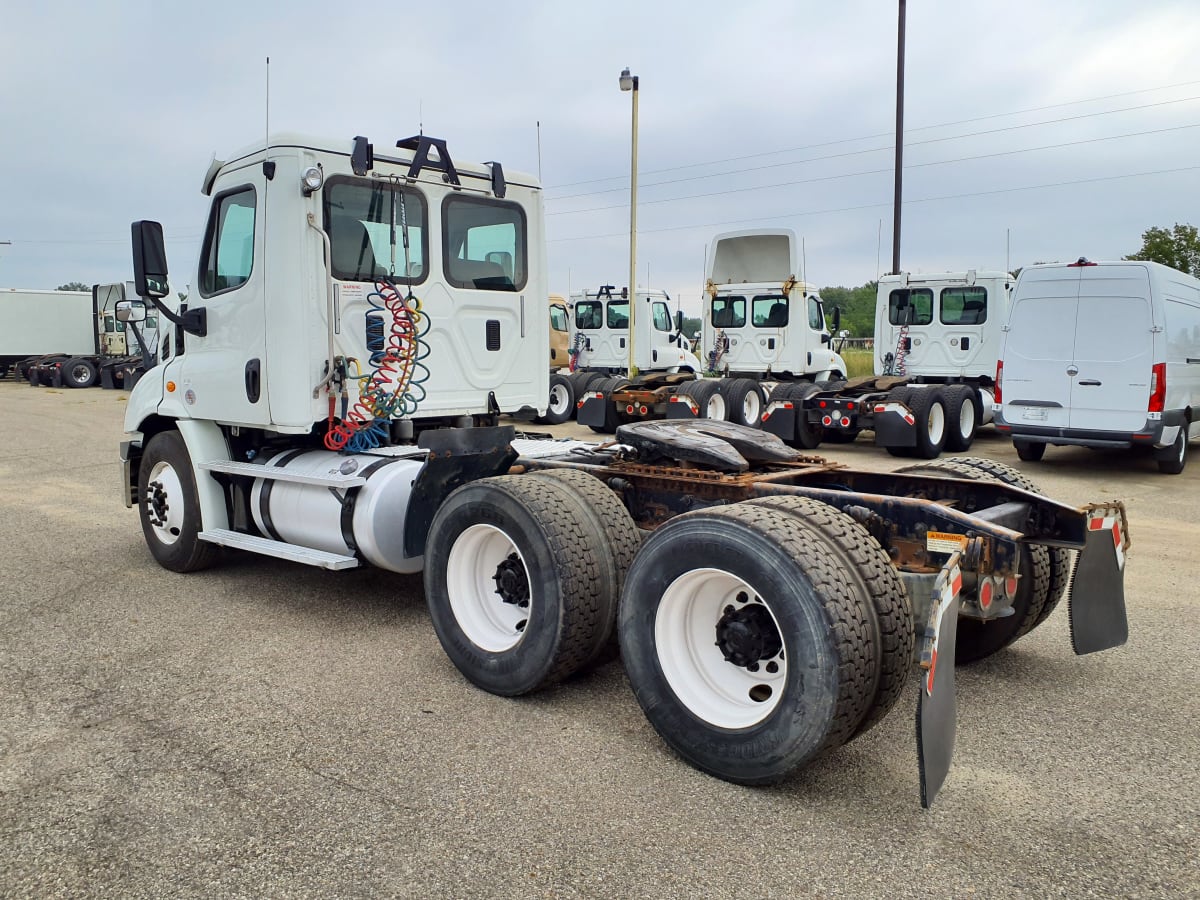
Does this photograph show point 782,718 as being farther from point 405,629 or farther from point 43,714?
point 43,714

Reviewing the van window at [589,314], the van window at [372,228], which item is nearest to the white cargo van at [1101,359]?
the van window at [372,228]

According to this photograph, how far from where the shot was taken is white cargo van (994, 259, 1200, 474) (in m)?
10.8

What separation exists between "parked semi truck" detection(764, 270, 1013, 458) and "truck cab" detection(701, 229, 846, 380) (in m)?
1.61

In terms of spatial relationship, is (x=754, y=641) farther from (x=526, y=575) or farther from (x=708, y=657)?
(x=526, y=575)

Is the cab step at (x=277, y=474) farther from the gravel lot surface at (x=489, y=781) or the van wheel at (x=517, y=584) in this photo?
the van wheel at (x=517, y=584)

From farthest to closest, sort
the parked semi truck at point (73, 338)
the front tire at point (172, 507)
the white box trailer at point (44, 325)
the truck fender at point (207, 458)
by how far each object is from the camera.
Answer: the white box trailer at point (44, 325), the parked semi truck at point (73, 338), the front tire at point (172, 507), the truck fender at point (207, 458)

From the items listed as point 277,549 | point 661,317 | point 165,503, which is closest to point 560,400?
point 661,317

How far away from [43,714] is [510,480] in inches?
90.1

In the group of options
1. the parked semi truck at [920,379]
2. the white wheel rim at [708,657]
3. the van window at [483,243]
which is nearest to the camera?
the white wheel rim at [708,657]

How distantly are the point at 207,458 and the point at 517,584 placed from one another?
2932mm

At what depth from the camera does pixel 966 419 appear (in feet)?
47.4

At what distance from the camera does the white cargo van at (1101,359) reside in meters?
10.8

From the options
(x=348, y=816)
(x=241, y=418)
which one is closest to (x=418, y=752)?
(x=348, y=816)

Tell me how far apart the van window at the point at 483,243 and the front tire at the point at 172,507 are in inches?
89.1
